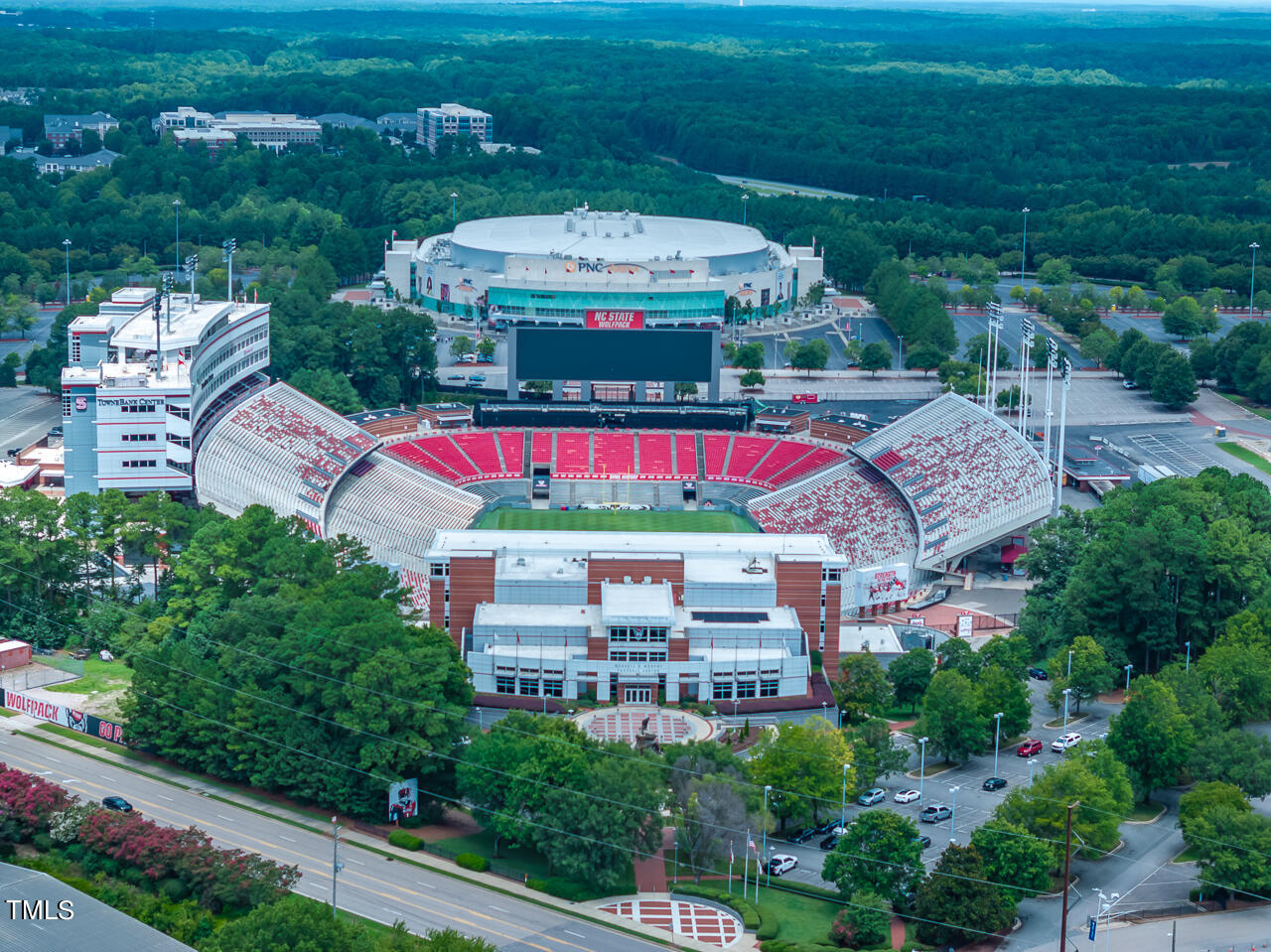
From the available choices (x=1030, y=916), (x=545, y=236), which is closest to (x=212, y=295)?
(x=545, y=236)

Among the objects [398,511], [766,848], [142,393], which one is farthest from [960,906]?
[142,393]

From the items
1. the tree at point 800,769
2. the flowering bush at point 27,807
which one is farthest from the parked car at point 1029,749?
the flowering bush at point 27,807

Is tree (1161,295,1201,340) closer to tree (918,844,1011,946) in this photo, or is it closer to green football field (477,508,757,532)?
green football field (477,508,757,532)

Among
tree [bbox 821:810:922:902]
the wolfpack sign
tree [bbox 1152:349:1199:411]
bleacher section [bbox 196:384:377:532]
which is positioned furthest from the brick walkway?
tree [bbox 1152:349:1199:411]

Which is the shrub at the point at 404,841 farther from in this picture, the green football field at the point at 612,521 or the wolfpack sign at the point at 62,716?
the green football field at the point at 612,521

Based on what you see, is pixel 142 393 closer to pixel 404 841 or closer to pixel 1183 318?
pixel 404 841

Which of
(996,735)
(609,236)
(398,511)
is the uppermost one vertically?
(609,236)
